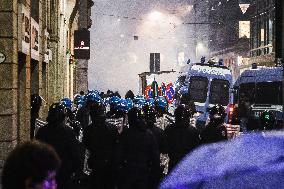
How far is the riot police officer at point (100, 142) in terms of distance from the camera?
27.3ft

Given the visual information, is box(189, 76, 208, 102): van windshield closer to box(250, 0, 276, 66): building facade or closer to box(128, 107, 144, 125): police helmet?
box(128, 107, 144, 125): police helmet

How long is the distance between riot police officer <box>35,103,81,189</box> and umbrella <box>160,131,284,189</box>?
3732 mm

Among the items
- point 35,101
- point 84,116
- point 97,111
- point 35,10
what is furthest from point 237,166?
point 35,10

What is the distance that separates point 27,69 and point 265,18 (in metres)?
41.8

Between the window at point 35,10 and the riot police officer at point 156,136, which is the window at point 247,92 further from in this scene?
the riot police officer at point 156,136

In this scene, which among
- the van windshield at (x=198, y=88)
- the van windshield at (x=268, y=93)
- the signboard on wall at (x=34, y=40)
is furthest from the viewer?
the van windshield at (x=198, y=88)

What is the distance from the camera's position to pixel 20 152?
118 inches

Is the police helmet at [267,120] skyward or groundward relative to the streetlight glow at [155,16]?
groundward

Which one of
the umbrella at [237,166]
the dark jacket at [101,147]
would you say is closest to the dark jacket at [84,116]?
the dark jacket at [101,147]

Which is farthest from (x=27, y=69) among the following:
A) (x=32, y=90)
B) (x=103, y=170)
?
(x=103, y=170)

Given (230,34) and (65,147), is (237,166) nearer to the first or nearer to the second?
(65,147)

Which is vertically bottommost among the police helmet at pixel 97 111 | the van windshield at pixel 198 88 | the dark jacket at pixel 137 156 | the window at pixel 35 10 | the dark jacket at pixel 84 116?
the dark jacket at pixel 137 156

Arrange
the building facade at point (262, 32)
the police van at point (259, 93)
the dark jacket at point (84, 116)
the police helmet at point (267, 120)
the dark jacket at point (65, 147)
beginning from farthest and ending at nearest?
1. the building facade at point (262, 32)
2. the police van at point (259, 93)
3. the dark jacket at point (84, 116)
4. the police helmet at point (267, 120)
5. the dark jacket at point (65, 147)

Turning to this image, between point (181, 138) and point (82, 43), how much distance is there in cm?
3145
